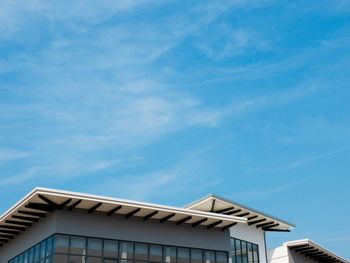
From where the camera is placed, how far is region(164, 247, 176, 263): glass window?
89.9 ft

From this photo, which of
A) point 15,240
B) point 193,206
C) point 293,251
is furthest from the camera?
point 293,251

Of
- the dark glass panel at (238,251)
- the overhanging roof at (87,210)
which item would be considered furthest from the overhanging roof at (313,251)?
the overhanging roof at (87,210)

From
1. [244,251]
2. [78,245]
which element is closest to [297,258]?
[244,251]

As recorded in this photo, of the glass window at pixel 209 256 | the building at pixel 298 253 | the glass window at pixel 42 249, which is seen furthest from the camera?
the building at pixel 298 253

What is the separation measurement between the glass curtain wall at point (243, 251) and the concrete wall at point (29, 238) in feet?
43.0

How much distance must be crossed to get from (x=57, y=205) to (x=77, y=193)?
144cm

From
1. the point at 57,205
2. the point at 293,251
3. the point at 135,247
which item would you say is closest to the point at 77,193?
the point at 57,205

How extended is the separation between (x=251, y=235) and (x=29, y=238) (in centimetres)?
1565

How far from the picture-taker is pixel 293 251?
41344 mm

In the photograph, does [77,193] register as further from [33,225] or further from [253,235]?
[253,235]

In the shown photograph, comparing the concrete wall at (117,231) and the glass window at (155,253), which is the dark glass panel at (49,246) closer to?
the concrete wall at (117,231)

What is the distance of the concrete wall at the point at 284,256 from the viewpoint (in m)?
40.5

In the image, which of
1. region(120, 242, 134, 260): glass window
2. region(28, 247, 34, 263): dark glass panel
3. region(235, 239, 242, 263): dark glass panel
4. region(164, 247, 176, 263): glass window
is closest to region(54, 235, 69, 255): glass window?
region(120, 242, 134, 260): glass window

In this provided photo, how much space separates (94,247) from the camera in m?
25.5
